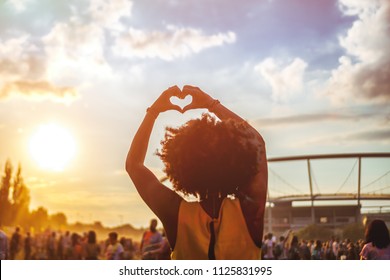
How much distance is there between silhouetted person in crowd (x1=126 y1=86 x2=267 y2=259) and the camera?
1.54 m

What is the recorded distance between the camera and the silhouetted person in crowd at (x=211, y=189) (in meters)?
1.54

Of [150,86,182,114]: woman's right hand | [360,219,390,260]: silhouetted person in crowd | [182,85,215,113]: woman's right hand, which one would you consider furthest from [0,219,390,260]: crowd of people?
[150,86,182,114]: woman's right hand

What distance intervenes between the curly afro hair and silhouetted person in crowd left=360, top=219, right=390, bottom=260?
1.95m

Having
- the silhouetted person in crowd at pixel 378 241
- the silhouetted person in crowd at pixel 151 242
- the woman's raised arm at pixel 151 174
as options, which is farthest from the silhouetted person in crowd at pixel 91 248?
the woman's raised arm at pixel 151 174

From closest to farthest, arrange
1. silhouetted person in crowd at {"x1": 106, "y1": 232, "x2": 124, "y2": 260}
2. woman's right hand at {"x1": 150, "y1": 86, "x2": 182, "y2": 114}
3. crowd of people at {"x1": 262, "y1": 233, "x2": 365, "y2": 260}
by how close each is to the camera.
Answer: woman's right hand at {"x1": 150, "y1": 86, "x2": 182, "y2": 114} → silhouetted person in crowd at {"x1": 106, "y1": 232, "x2": 124, "y2": 260} → crowd of people at {"x1": 262, "y1": 233, "x2": 365, "y2": 260}

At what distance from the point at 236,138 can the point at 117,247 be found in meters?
4.90

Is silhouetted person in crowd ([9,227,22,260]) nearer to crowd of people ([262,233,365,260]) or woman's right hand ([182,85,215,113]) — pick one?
crowd of people ([262,233,365,260])

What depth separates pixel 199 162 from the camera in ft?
5.09

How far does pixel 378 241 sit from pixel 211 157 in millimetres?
2094

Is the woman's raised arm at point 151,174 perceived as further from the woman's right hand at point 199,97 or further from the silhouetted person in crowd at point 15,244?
the silhouetted person in crowd at point 15,244

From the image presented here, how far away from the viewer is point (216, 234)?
1.54 m
